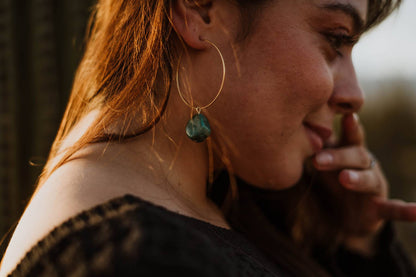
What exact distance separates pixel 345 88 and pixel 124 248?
3.16 ft

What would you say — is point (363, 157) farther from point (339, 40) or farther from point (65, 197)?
→ point (65, 197)

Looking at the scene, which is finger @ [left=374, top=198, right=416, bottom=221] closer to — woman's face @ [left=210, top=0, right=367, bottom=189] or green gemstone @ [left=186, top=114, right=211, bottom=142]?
woman's face @ [left=210, top=0, right=367, bottom=189]

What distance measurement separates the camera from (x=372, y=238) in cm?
180

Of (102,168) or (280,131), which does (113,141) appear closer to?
(102,168)

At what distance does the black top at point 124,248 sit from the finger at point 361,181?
99cm

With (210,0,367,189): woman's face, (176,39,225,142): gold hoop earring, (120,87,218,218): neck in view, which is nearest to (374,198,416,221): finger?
(210,0,367,189): woman's face

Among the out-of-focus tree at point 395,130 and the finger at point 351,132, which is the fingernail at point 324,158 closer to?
the finger at point 351,132

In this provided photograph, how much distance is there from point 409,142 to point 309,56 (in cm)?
650

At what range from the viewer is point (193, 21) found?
3.21 feet

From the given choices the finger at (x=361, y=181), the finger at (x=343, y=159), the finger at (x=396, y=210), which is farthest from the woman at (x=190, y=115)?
the finger at (x=396, y=210)

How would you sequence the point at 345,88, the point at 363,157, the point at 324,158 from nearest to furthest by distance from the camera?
1. the point at 345,88
2. the point at 324,158
3. the point at 363,157

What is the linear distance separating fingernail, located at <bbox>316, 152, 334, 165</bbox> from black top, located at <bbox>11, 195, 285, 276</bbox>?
81cm

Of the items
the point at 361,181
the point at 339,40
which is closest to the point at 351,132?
the point at 361,181

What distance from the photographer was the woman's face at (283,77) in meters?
0.99
